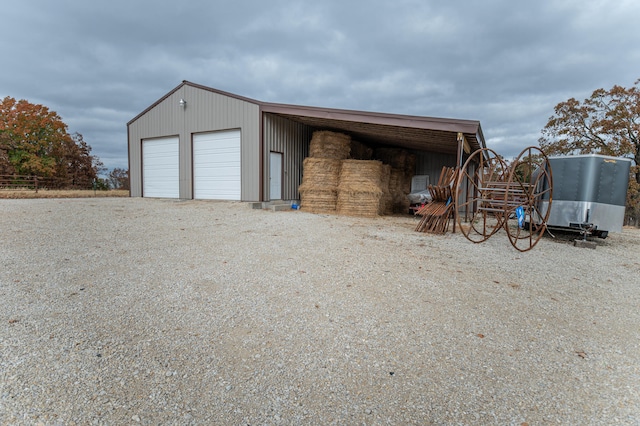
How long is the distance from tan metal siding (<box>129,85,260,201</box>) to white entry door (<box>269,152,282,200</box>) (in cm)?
62

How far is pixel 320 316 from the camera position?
9.89 ft

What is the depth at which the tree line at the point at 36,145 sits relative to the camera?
66.0ft

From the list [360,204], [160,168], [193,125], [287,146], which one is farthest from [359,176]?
[160,168]

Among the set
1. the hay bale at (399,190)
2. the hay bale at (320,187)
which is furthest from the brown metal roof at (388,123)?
the hay bale at (399,190)

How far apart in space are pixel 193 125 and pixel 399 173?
8669mm

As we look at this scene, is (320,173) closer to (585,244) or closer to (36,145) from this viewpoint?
(585,244)

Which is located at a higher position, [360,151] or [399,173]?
[360,151]

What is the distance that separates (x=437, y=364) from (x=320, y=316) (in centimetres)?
107

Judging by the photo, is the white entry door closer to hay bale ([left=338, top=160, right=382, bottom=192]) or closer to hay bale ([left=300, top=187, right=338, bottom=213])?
hay bale ([left=300, top=187, right=338, bottom=213])

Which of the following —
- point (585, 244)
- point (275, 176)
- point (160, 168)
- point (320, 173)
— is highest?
point (160, 168)

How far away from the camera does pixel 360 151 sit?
1442cm

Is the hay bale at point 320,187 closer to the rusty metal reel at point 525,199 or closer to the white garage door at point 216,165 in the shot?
the white garage door at point 216,165

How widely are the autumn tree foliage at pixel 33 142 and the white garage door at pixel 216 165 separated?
1285cm

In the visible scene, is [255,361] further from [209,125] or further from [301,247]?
[209,125]
